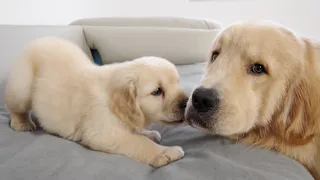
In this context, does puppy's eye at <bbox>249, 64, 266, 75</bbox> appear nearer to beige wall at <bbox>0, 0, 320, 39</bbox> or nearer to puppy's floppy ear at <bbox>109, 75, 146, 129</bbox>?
puppy's floppy ear at <bbox>109, 75, 146, 129</bbox>

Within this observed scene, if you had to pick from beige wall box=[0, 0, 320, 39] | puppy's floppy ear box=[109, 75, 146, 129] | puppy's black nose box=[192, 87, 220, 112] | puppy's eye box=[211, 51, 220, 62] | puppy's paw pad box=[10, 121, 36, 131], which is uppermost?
puppy's eye box=[211, 51, 220, 62]

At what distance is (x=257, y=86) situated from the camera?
1.13 m

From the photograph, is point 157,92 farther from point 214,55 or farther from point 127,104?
point 214,55

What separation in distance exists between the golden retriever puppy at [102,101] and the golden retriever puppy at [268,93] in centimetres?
19

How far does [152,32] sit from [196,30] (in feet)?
1.29

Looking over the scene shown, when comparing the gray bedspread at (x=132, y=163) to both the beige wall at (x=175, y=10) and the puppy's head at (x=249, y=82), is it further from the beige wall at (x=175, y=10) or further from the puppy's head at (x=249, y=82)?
the beige wall at (x=175, y=10)

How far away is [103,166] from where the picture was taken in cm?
104

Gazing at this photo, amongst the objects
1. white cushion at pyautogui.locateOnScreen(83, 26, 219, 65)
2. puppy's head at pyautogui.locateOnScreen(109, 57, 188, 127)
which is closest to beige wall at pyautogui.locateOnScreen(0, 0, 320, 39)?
white cushion at pyautogui.locateOnScreen(83, 26, 219, 65)

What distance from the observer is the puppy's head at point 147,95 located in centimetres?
126

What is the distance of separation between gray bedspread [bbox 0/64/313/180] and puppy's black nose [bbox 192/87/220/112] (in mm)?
166

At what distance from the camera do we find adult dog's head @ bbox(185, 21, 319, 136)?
1.09 metres

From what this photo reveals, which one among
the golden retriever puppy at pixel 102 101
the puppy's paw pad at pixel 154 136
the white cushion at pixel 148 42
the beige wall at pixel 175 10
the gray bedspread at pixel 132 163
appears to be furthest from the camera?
the beige wall at pixel 175 10

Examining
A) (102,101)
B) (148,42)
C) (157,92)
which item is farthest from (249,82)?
(148,42)

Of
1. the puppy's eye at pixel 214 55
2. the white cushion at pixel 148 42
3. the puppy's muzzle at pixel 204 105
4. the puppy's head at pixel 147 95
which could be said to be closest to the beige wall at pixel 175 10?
the white cushion at pixel 148 42
